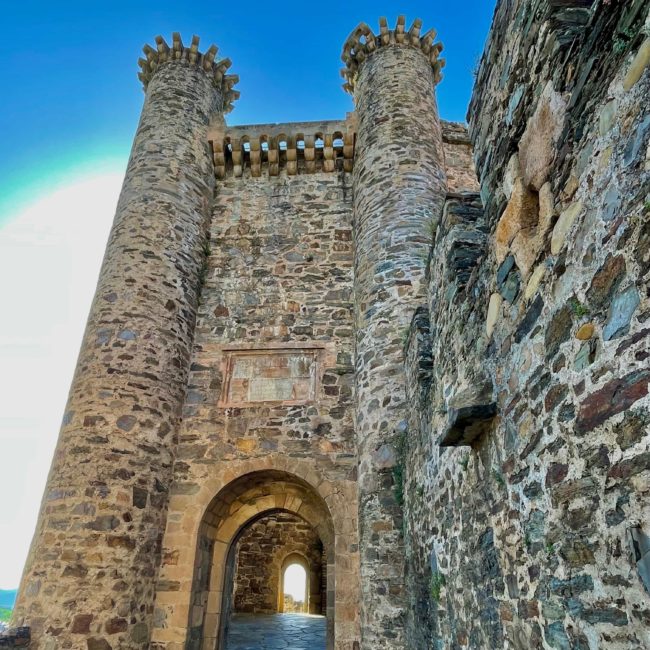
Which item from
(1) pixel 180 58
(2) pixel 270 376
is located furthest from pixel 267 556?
(1) pixel 180 58

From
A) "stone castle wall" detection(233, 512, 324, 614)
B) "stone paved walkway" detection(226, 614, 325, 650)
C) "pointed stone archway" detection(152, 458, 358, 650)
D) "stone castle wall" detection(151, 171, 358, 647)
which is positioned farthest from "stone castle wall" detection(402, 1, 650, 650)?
"stone castle wall" detection(233, 512, 324, 614)

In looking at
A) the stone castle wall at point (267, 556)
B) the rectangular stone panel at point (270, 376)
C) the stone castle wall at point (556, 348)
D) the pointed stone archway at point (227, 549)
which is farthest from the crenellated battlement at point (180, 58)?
the stone castle wall at point (267, 556)

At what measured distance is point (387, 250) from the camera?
7.80 metres

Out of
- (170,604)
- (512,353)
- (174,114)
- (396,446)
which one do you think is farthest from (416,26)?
(170,604)

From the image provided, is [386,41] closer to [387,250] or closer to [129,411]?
[387,250]

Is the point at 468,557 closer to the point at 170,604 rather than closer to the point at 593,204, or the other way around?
the point at 593,204

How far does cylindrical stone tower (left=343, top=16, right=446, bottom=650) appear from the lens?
18.8 ft

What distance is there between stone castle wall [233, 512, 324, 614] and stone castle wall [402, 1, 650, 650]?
1096 cm

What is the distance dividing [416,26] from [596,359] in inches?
433

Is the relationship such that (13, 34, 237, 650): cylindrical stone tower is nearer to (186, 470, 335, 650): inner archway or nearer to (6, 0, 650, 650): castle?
(6, 0, 650, 650): castle

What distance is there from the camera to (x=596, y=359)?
1.68 meters

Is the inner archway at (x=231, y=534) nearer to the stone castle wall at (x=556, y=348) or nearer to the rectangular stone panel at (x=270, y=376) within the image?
the rectangular stone panel at (x=270, y=376)

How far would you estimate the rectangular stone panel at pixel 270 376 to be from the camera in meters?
7.89

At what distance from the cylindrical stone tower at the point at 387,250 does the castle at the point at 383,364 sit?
4 cm
